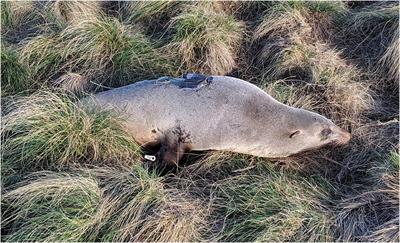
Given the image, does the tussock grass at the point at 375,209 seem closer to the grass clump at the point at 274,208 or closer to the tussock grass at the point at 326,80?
the grass clump at the point at 274,208

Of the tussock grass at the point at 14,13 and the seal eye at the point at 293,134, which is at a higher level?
the tussock grass at the point at 14,13

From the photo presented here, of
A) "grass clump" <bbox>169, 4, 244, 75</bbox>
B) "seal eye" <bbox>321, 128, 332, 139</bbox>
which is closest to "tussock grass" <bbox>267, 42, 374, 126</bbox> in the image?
"seal eye" <bbox>321, 128, 332, 139</bbox>

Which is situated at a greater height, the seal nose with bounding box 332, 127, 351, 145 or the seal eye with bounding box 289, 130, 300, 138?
the seal eye with bounding box 289, 130, 300, 138

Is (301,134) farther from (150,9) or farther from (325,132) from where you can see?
(150,9)

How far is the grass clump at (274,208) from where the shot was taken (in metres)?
3.65

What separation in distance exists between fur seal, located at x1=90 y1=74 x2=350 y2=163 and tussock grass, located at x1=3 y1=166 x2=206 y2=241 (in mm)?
561

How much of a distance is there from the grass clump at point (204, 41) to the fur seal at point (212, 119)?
71 centimetres

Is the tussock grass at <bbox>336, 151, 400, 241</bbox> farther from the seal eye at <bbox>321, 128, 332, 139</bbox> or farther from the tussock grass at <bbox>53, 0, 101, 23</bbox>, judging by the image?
the tussock grass at <bbox>53, 0, 101, 23</bbox>

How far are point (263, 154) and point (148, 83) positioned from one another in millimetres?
1046

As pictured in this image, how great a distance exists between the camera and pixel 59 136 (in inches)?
160

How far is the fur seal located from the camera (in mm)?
4375

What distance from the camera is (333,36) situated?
583 centimetres

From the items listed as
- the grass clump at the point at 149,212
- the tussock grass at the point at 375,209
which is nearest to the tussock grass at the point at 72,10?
the grass clump at the point at 149,212

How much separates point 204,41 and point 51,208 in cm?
234
